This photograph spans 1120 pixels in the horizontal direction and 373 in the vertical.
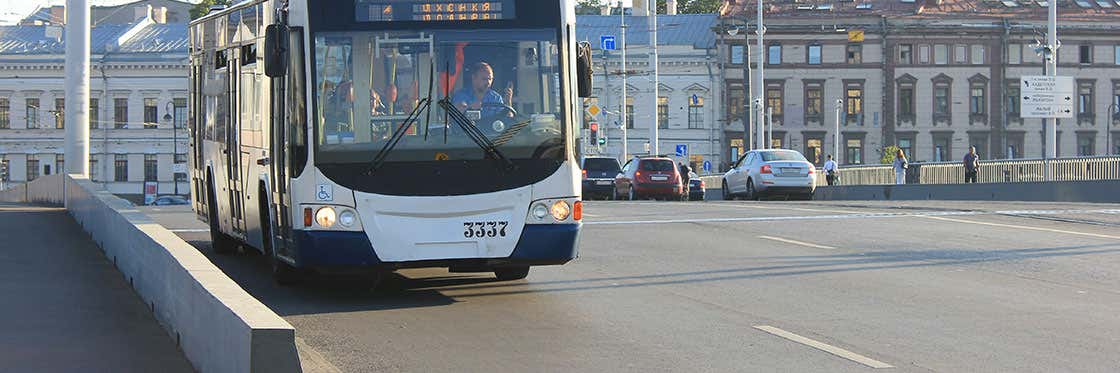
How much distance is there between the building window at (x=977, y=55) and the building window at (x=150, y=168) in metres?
47.0

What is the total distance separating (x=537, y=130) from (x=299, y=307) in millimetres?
2340

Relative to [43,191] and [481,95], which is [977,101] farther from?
[481,95]

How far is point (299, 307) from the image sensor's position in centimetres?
1322

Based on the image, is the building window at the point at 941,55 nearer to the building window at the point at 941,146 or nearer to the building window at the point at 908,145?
the building window at the point at 941,146

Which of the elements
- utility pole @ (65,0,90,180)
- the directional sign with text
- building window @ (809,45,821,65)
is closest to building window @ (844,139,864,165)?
building window @ (809,45,821,65)

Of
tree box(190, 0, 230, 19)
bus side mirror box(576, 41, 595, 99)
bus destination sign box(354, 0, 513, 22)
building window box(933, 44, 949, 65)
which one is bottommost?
bus side mirror box(576, 41, 595, 99)

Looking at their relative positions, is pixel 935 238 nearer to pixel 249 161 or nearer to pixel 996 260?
pixel 996 260

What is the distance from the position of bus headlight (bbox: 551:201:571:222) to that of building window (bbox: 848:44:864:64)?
8272 centimetres

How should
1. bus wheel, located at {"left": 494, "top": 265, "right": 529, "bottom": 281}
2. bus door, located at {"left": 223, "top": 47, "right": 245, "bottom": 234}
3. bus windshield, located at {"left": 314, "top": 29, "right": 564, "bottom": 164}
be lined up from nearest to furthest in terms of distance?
bus windshield, located at {"left": 314, "top": 29, "right": 564, "bottom": 164} < bus wheel, located at {"left": 494, "top": 265, "right": 529, "bottom": 281} < bus door, located at {"left": 223, "top": 47, "right": 245, "bottom": 234}

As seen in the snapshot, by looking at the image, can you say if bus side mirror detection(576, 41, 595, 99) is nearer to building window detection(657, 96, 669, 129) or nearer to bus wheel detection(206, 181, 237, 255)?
bus wheel detection(206, 181, 237, 255)

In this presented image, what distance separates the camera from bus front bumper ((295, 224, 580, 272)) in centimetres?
1293

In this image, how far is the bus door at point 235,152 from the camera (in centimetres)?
1638

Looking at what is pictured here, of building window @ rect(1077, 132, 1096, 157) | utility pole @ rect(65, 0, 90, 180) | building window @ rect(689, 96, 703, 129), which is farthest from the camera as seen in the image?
building window @ rect(1077, 132, 1096, 157)

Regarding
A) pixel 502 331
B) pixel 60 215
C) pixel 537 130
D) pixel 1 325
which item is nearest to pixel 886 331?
pixel 502 331
